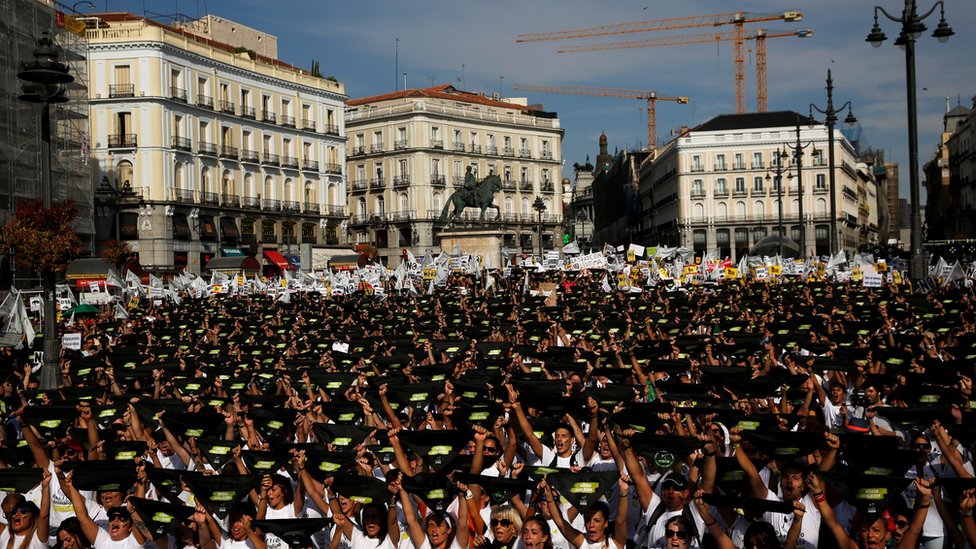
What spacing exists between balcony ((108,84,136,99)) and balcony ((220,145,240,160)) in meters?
7.21

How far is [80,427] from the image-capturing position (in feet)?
36.9

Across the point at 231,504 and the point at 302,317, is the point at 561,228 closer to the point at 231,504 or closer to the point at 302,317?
the point at 302,317

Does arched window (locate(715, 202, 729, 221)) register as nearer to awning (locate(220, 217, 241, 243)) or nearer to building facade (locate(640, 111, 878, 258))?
building facade (locate(640, 111, 878, 258))

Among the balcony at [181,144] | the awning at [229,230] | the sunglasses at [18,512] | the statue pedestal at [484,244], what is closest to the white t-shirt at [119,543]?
the sunglasses at [18,512]

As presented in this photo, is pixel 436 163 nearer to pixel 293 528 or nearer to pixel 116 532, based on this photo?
pixel 116 532

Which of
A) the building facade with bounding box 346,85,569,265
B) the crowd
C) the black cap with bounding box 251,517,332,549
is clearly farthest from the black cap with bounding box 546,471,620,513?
the building facade with bounding box 346,85,569,265

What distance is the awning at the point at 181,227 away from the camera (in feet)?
194

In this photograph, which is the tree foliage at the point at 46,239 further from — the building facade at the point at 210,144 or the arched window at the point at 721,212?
the arched window at the point at 721,212

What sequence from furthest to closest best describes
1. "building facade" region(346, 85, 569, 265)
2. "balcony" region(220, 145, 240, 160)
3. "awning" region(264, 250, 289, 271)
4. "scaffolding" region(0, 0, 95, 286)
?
"building facade" region(346, 85, 569, 265)
"awning" region(264, 250, 289, 271)
"balcony" region(220, 145, 240, 160)
"scaffolding" region(0, 0, 95, 286)

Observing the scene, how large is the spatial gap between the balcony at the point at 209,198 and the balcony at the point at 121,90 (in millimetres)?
7056

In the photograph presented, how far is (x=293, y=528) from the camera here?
8094 millimetres

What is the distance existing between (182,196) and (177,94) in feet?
19.2

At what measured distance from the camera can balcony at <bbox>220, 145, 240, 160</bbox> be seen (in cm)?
6411

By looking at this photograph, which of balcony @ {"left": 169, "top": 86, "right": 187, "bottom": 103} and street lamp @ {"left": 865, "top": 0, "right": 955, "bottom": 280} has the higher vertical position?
balcony @ {"left": 169, "top": 86, "right": 187, "bottom": 103}
